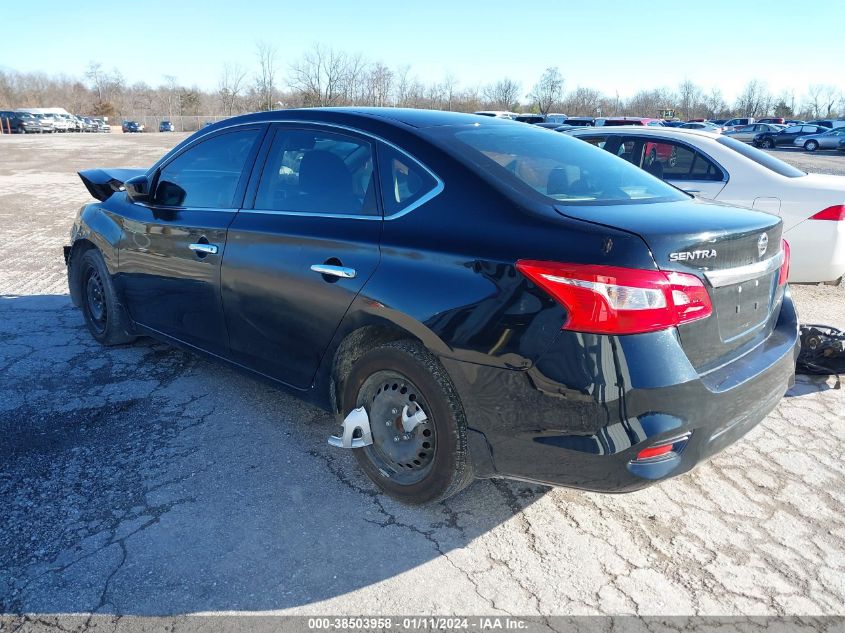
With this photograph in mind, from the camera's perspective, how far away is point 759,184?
20.1 ft

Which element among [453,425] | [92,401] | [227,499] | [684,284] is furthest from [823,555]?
[92,401]

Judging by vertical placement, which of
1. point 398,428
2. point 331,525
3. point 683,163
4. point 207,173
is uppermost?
point 207,173

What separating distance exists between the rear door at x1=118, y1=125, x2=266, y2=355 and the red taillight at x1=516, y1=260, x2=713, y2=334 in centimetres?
206

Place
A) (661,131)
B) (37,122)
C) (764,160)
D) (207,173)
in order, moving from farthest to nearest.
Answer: (37,122)
(661,131)
(764,160)
(207,173)

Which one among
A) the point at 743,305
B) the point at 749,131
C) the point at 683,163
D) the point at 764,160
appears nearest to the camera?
the point at 743,305

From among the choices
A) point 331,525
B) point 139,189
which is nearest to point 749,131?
point 139,189

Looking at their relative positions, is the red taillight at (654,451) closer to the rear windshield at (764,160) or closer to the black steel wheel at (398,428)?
the black steel wheel at (398,428)

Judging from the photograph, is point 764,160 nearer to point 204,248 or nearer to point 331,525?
→ point 204,248

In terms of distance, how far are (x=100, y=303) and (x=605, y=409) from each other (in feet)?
13.4

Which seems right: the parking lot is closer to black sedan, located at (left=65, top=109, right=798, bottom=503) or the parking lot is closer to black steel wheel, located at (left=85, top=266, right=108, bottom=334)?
black sedan, located at (left=65, top=109, right=798, bottom=503)

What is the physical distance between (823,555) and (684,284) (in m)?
1.36

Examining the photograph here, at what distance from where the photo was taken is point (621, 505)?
311 cm

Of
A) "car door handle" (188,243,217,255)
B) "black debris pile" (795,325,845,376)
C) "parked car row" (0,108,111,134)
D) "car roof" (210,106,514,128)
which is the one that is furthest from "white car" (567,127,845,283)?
"parked car row" (0,108,111,134)

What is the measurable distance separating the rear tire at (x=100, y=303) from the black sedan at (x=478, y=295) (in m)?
1.01
